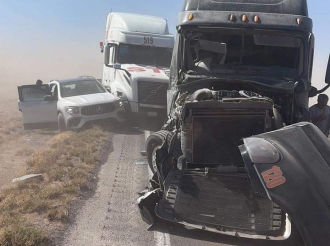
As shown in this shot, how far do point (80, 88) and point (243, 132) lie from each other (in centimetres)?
1034

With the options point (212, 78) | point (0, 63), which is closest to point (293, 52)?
point (212, 78)

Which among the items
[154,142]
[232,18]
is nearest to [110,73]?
[154,142]

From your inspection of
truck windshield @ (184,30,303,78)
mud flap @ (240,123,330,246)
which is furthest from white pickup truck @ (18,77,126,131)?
mud flap @ (240,123,330,246)

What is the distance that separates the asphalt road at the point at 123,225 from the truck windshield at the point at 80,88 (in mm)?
6347

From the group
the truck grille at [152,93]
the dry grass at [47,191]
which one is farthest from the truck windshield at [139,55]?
the dry grass at [47,191]

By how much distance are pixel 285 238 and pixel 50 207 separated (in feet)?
11.9

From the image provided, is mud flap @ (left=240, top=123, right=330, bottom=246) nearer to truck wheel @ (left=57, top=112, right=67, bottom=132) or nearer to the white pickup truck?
the white pickup truck

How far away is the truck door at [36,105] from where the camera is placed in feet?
48.1

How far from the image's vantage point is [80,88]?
49.7 ft

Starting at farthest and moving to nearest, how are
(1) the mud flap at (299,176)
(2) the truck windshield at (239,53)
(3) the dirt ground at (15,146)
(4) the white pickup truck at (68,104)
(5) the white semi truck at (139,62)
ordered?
(5) the white semi truck at (139,62)
(4) the white pickup truck at (68,104)
(3) the dirt ground at (15,146)
(2) the truck windshield at (239,53)
(1) the mud flap at (299,176)

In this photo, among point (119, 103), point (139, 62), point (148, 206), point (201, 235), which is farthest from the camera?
point (139, 62)

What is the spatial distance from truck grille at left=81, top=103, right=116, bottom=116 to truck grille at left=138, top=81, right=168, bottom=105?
3.45 feet

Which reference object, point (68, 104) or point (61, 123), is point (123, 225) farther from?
point (61, 123)

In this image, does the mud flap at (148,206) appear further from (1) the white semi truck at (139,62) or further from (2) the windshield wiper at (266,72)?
(1) the white semi truck at (139,62)
